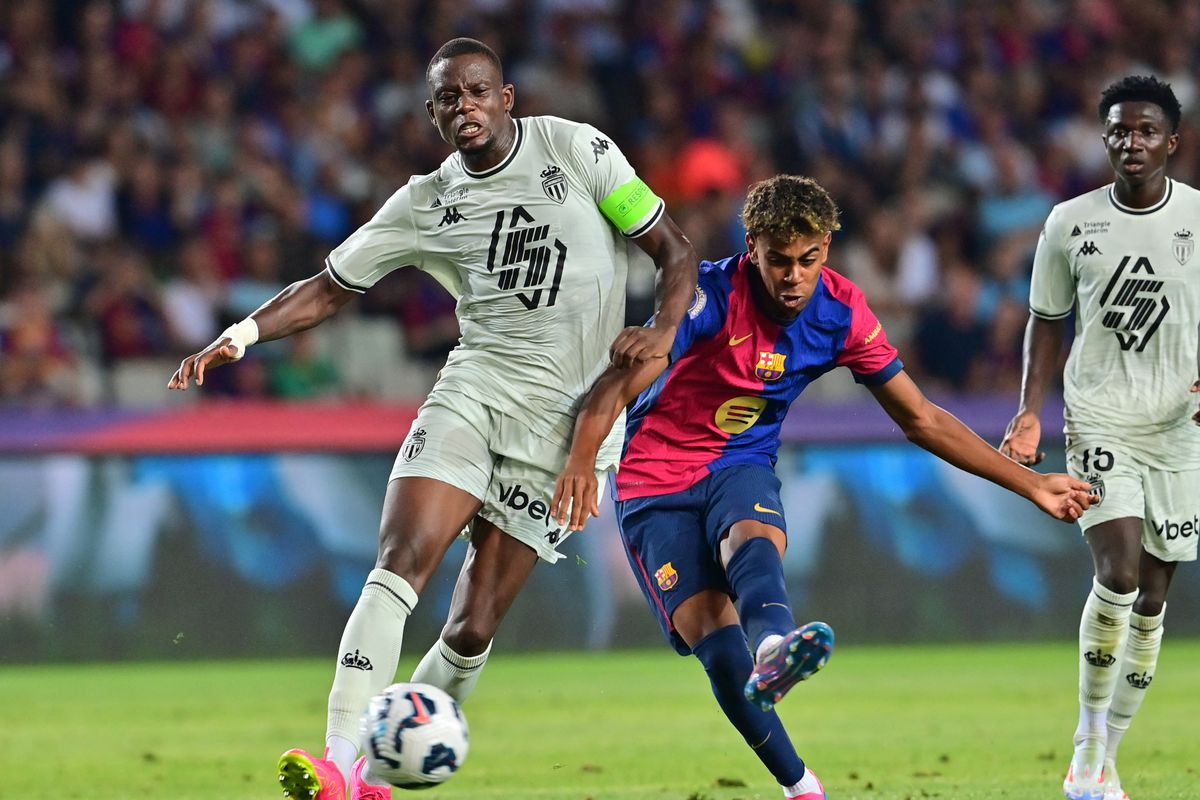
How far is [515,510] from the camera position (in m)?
6.36

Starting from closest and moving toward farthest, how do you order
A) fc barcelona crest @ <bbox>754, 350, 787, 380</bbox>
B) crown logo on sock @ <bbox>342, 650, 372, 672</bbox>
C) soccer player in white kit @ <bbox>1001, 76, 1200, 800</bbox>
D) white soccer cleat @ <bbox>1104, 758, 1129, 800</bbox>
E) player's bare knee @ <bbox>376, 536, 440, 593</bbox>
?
1. crown logo on sock @ <bbox>342, 650, 372, 672</bbox>
2. player's bare knee @ <bbox>376, 536, 440, 593</bbox>
3. fc barcelona crest @ <bbox>754, 350, 787, 380</bbox>
4. white soccer cleat @ <bbox>1104, 758, 1129, 800</bbox>
5. soccer player in white kit @ <bbox>1001, 76, 1200, 800</bbox>

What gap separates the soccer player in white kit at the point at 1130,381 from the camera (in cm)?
689

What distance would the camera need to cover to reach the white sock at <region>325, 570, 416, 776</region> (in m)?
5.56

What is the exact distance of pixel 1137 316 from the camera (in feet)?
23.2

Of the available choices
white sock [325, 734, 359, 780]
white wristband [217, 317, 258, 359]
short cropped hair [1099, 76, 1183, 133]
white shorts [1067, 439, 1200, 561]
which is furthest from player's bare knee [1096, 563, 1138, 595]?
white wristband [217, 317, 258, 359]

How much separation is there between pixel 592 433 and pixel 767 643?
41.4 inches

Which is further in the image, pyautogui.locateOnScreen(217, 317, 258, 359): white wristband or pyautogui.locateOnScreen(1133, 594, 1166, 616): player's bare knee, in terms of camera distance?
pyautogui.locateOnScreen(1133, 594, 1166, 616): player's bare knee

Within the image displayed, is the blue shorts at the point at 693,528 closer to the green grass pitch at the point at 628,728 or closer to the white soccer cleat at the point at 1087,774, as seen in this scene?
the green grass pitch at the point at 628,728

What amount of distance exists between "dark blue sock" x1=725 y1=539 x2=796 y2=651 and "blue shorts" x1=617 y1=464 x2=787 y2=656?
0.63ft

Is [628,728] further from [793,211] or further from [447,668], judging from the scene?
[793,211]

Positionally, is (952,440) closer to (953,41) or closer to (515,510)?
(515,510)

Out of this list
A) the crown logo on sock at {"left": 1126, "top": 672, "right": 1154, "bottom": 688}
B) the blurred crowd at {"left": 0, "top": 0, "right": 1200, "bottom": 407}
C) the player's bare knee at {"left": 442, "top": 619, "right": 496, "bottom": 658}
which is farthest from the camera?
the blurred crowd at {"left": 0, "top": 0, "right": 1200, "bottom": 407}

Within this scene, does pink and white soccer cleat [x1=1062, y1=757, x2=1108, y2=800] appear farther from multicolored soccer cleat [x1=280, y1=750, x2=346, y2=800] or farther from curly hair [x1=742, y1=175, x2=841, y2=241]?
multicolored soccer cleat [x1=280, y1=750, x2=346, y2=800]

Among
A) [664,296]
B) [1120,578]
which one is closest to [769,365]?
[664,296]
